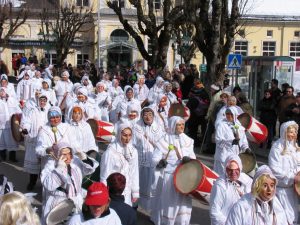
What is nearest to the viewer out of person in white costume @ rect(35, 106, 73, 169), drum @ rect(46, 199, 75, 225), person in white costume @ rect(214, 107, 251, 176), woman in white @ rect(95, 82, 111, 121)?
drum @ rect(46, 199, 75, 225)

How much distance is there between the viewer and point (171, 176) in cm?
752

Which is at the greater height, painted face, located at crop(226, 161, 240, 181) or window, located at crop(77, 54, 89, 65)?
window, located at crop(77, 54, 89, 65)

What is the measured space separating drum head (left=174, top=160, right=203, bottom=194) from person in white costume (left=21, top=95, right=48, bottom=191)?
13.3ft

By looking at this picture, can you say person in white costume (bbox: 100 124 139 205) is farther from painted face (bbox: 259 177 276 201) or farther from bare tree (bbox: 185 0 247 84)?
bare tree (bbox: 185 0 247 84)

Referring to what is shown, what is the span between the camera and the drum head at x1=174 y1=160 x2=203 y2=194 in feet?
22.9

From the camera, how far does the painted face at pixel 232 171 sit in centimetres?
602

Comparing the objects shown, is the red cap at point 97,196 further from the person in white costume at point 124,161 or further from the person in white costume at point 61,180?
the person in white costume at point 124,161


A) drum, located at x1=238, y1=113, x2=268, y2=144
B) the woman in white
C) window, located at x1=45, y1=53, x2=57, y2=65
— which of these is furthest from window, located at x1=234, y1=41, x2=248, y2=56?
drum, located at x1=238, y1=113, x2=268, y2=144

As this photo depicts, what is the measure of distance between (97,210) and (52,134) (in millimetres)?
4098

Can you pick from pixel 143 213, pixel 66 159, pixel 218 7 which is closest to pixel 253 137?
pixel 143 213

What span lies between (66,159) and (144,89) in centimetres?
1154

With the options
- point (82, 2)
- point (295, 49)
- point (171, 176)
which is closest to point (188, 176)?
point (171, 176)

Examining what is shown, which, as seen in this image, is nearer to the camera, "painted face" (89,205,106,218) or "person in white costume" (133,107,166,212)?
"painted face" (89,205,106,218)

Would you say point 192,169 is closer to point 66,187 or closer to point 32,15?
point 66,187
